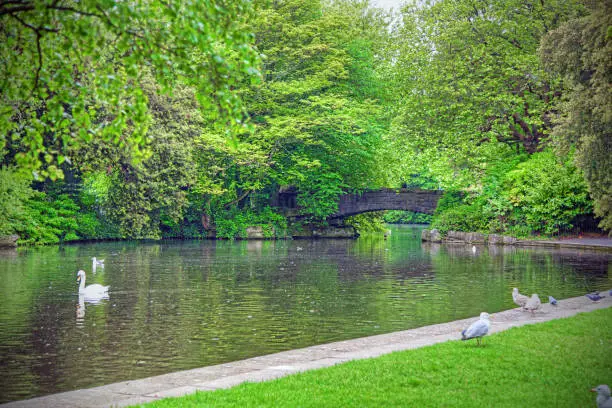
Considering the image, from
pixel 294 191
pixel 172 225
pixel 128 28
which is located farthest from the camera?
pixel 294 191

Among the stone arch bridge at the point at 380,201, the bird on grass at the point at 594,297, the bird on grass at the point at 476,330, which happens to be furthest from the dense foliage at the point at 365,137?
the bird on grass at the point at 476,330

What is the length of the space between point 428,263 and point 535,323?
715 inches

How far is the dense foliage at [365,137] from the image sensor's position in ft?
107

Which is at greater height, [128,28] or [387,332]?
[128,28]

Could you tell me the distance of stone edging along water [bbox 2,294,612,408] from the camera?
8875 mm

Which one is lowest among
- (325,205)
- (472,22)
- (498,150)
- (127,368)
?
(127,368)

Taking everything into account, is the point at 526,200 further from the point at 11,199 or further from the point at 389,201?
the point at 11,199

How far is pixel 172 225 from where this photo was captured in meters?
55.8

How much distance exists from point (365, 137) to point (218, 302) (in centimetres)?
3898

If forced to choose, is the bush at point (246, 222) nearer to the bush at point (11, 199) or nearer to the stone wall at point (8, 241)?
the bush at point (11, 199)

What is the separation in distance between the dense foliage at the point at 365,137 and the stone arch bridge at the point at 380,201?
940mm

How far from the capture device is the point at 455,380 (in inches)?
371

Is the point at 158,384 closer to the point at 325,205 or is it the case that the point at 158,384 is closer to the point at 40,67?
the point at 40,67

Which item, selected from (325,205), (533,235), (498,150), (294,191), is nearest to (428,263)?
(533,235)
